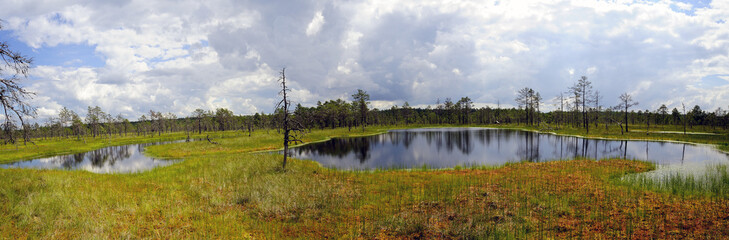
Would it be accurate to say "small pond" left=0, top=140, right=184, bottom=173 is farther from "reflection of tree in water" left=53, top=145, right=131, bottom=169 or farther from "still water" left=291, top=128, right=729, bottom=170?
"still water" left=291, top=128, right=729, bottom=170

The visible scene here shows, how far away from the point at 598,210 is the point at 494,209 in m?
4.39

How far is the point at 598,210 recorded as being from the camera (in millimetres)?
12008

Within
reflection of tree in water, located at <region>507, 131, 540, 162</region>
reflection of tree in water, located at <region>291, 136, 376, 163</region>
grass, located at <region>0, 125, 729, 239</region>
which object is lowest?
reflection of tree in water, located at <region>291, 136, 376, 163</region>

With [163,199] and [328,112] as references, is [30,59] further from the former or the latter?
[328,112]

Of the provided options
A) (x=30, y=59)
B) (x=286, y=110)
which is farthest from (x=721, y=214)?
(x=30, y=59)

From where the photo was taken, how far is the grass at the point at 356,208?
10.2 metres

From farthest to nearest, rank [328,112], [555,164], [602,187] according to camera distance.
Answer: [328,112] < [555,164] < [602,187]

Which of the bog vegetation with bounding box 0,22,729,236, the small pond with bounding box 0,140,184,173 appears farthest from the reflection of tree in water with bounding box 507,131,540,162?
the small pond with bounding box 0,140,184,173

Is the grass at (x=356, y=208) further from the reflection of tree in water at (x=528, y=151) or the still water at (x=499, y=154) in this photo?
the reflection of tree in water at (x=528, y=151)

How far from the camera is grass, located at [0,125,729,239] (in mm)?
10227

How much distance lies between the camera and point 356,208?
45.7ft

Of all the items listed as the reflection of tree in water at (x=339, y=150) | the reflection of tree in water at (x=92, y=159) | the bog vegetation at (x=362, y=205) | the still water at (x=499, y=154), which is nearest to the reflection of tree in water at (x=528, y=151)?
the still water at (x=499, y=154)

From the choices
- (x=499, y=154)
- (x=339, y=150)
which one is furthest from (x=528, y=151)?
(x=339, y=150)

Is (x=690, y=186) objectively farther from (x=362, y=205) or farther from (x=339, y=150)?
(x=339, y=150)
